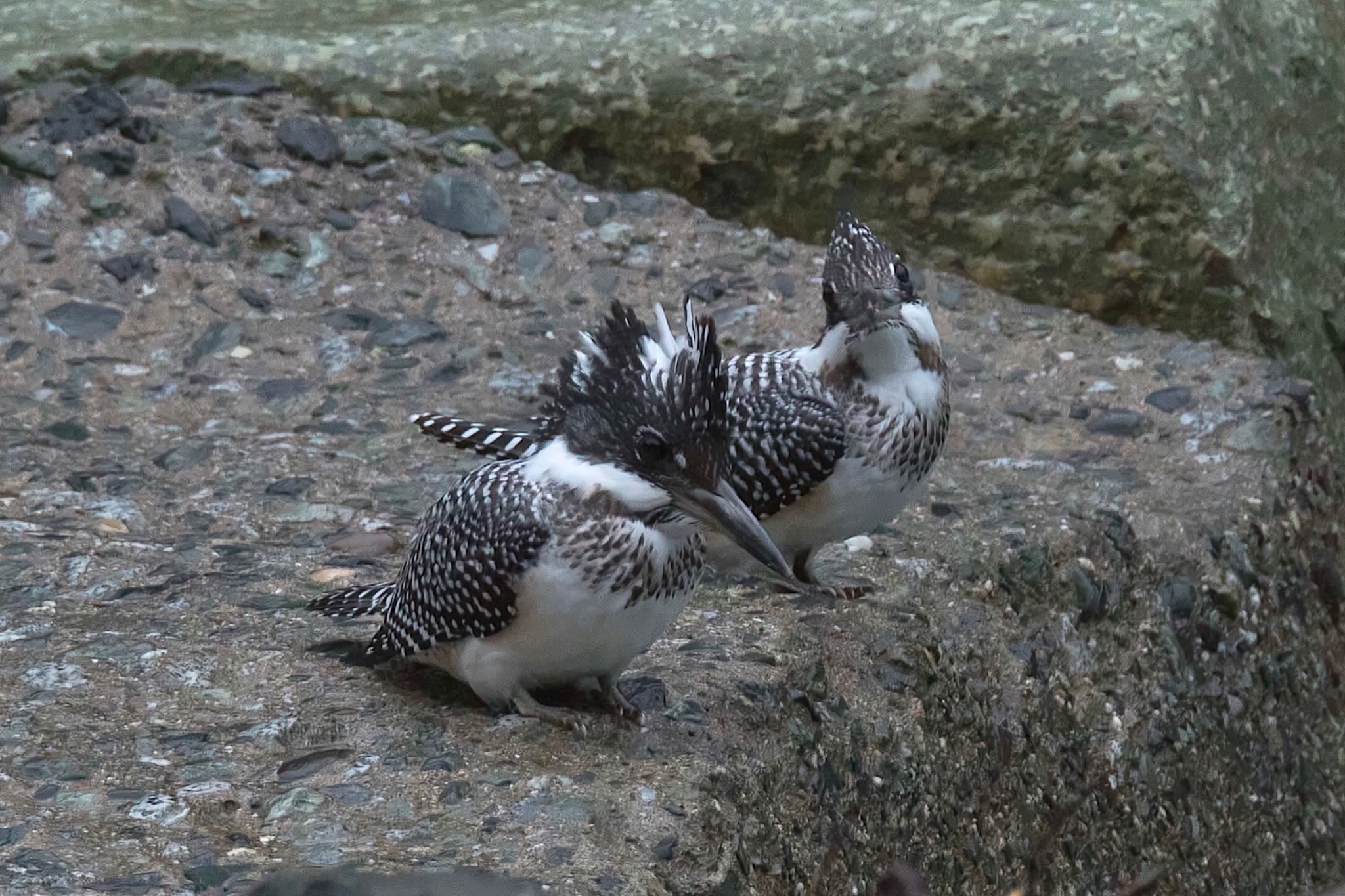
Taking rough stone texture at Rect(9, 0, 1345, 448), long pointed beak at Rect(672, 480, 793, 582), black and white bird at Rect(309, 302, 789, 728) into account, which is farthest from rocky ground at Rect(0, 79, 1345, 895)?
long pointed beak at Rect(672, 480, 793, 582)

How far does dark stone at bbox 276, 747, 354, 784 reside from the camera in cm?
321

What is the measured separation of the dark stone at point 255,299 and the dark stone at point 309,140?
Result: 1.98 ft

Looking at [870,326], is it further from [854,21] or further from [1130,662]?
[854,21]

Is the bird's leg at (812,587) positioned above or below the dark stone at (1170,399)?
above

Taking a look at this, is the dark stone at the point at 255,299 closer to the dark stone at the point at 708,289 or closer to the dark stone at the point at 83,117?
the dark stone at the point at 83,117

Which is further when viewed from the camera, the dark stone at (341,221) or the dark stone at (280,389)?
the dark stone at (341,221)

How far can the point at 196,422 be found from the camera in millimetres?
5141

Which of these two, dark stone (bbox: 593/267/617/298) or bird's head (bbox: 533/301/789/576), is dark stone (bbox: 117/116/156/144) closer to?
dark stone (bbox: 593/267/617/298)

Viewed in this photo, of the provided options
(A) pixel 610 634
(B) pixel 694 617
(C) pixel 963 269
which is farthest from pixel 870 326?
(C) pixel 963 269

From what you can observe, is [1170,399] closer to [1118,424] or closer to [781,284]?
[1118,424]

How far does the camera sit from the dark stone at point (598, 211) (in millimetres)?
6043

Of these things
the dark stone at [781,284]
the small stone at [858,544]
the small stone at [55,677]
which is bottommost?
the small stone at [858,544]

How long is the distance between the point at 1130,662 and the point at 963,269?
1.90 m

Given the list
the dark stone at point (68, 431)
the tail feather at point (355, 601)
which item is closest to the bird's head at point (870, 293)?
the tail feather at point (355, 601)
